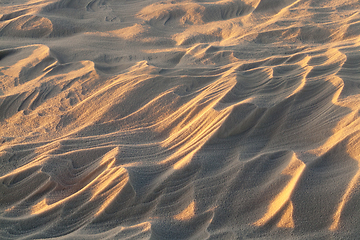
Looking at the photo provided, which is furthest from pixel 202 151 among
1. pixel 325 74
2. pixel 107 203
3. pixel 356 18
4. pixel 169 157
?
pixel 356 18

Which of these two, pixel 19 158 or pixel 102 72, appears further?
pixel 102 72

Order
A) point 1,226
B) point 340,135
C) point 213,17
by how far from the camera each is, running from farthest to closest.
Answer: point 213,17, point 340,135, point 1,226

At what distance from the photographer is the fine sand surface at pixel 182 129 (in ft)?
5.22

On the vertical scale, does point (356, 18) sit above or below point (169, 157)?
above

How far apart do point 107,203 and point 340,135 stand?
145 centimetres

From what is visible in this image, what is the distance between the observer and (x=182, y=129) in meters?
2.03

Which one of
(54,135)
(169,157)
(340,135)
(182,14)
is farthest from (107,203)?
(182,14)

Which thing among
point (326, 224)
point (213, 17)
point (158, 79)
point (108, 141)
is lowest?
point (326, 224)

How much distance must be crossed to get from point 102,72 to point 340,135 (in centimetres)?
186

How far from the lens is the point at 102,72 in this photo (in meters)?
2.54

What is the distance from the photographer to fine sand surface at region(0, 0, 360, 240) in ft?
5.22

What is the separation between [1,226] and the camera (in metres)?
1.62

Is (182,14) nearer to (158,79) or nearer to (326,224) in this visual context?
(158,79)

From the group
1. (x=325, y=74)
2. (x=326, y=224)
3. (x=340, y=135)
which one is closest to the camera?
(x=326, y=224)
